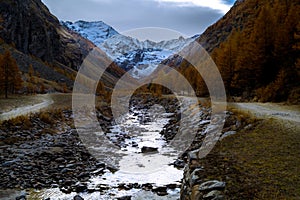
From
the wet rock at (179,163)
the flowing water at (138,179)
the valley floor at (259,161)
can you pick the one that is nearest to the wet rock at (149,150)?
the flowing water at (138,179)

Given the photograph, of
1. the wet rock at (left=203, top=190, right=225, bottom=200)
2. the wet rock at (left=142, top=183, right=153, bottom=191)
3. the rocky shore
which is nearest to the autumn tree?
the rocky shore

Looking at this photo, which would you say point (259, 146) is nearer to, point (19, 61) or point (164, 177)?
point (164, 177)

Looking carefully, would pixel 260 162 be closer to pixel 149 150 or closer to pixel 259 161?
pixel 259 161

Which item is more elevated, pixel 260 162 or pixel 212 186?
pixel 260 162

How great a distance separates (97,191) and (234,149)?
678 cm

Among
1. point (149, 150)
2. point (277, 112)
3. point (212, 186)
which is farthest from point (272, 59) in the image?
point (212, 186)

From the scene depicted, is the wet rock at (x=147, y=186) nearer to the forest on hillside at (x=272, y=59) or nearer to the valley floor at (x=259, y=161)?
the valley floor at (x=259, y=161)

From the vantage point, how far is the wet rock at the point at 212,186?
798cm

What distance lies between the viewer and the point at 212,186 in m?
8.13

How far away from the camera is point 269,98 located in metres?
29.7

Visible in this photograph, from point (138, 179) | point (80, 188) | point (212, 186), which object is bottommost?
point (138, 179)

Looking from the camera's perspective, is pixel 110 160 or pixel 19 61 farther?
pixel 19 61

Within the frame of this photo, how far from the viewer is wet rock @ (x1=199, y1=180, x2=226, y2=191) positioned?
798 centimetres

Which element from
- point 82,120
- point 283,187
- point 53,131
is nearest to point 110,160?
point 53,131
